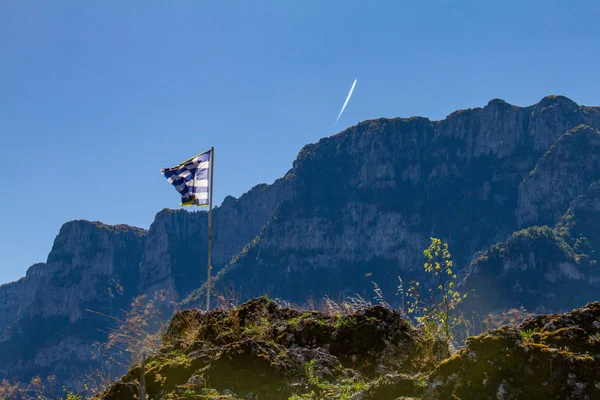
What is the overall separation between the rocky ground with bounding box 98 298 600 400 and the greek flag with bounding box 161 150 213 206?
23.7 ft

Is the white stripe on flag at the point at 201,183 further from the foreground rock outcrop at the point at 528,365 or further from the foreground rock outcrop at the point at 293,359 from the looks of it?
the foreground rock outcrop at the point at 528,365

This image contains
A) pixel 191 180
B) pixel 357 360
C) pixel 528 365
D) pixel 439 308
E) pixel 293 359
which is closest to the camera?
pixel 528 365

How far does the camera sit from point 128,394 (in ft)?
21.7

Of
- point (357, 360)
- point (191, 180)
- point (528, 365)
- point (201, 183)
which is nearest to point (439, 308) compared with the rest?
point (357, 360)

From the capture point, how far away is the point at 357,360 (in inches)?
275

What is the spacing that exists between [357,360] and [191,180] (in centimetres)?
1080

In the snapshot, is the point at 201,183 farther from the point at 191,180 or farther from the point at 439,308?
the point at 439,308

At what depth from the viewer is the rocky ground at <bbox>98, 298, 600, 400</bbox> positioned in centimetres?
468

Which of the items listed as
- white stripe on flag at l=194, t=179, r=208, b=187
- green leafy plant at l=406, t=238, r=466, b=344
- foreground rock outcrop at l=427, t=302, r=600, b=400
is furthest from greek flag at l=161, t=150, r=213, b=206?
foreground rock outcrop at l=427, t=302, r=600, b=400

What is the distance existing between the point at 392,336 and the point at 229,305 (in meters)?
3.63

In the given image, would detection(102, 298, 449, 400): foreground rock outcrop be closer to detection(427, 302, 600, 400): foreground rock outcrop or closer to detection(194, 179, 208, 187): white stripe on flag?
detection(427, 302, 600, 400): foreground rock outcrop

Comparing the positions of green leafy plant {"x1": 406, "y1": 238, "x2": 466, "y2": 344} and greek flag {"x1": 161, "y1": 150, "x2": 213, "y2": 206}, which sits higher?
greek flag {"x1": 161, "y1": 150, "x2": 213, "y2": 206}

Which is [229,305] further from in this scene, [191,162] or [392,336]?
[191,162]

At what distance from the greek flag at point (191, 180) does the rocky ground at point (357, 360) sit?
722cm
